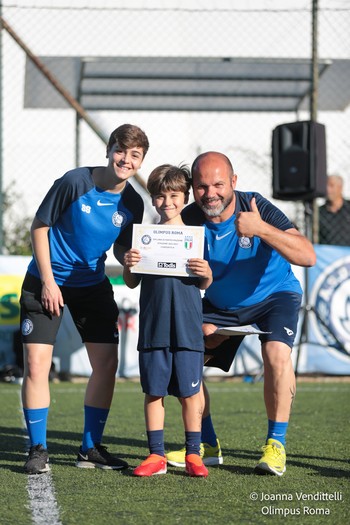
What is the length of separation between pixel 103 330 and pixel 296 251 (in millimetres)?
1050

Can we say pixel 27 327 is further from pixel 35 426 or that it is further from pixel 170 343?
pixel 170 343

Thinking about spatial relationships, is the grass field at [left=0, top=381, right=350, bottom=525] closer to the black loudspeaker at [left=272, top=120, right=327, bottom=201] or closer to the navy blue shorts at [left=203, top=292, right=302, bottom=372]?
the navy blue shorts at [left=203, top=292, right=302, bottom=372]

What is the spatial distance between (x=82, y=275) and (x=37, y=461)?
0.92 meters

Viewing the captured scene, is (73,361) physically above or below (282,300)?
below

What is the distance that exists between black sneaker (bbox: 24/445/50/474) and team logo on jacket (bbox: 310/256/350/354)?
5.62 m

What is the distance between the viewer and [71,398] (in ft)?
26.4

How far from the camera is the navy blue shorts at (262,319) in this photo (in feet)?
15.3

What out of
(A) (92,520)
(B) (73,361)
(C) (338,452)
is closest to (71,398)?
(B) (73,361)

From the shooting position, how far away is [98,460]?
4.63m

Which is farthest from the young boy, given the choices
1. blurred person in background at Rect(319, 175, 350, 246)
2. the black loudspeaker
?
blurred person in background at Rect(319, 175, 350, 246)

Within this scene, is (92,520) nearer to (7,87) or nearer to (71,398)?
(71,398)

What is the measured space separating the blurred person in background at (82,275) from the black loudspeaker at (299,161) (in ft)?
15.9

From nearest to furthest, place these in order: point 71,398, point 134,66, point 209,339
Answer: point 209,339 < point 71,398 < point 134,66

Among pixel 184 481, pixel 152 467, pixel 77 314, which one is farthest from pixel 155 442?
pixel 77 314
